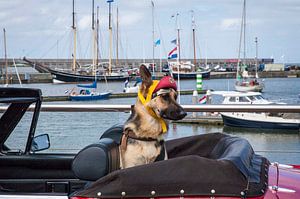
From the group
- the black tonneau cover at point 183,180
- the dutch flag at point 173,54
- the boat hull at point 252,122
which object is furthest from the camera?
the dutch flag at point 173,54

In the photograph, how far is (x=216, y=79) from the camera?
326ft

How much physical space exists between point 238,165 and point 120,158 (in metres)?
0.79

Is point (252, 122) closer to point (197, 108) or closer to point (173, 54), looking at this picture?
point (197, 108)

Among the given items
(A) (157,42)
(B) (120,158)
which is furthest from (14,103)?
(A) (157,42)

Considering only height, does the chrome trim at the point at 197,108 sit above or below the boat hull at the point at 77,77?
above

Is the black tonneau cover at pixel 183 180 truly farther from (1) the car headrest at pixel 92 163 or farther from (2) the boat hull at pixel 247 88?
(2) the boat hull at pixel 247 88

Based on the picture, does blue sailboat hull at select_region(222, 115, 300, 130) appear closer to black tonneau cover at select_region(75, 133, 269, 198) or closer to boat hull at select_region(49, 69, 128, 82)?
black tonneau cover at select_region(75, 133, 269, 198)

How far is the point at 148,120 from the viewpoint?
3678mm

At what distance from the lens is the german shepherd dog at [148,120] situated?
141 inches

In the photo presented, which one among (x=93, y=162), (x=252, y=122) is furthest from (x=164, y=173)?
(x=252, y=122)

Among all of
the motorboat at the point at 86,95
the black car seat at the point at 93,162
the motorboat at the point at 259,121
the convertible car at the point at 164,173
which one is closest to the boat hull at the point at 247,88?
the motorboat at the point at 86,95

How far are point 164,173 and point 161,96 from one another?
0.63 m

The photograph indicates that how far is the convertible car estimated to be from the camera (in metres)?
3.06

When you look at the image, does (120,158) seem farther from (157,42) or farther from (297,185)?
(157,42)
